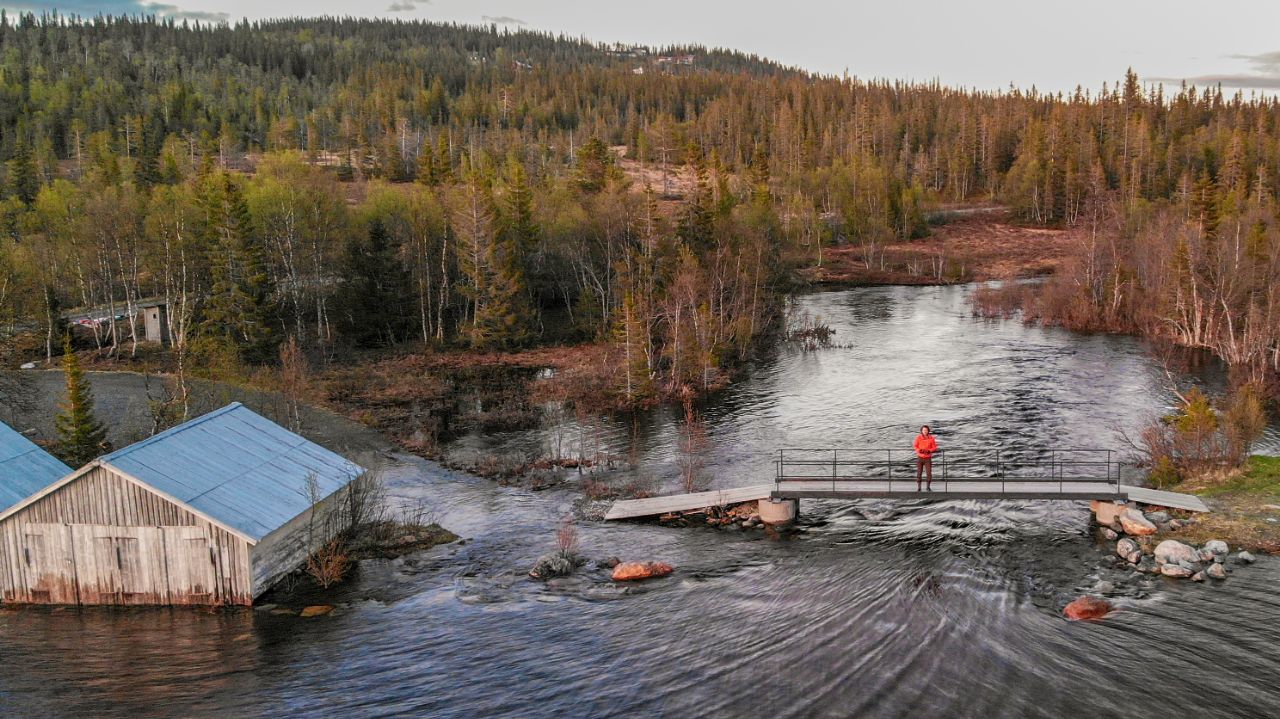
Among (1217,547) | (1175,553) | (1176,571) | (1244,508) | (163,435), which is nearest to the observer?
→ (1176,571)

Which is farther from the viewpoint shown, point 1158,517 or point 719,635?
point 1158,517

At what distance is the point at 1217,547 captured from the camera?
2892 centimetres

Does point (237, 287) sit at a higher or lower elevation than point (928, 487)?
higher

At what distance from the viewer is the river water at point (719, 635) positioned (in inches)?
889

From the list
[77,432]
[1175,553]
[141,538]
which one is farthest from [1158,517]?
[77,432]

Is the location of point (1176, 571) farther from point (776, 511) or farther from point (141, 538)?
point (141, 538)

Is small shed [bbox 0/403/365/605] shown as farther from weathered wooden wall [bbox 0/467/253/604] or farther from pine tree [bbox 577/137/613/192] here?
pine tree [bbox 577/137/613/192]

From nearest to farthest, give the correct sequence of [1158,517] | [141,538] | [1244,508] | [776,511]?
1. [141,538]
2. [1158,517]
3. [1244,508]
4. [776,511]

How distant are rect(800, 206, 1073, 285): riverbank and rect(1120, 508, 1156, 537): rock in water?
73845mm

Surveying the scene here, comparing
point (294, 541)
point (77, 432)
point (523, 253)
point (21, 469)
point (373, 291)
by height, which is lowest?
point (294, 541)

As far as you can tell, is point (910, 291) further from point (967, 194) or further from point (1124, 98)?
point (1124, 98)

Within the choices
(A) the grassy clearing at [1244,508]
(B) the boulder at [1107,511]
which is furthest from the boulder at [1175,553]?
(B) the boulder at [1107,511]

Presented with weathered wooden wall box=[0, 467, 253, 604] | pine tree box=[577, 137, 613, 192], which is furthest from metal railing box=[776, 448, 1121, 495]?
pine tree box=[577, 137, 613, 192]

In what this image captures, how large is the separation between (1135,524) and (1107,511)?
54.0 inches
